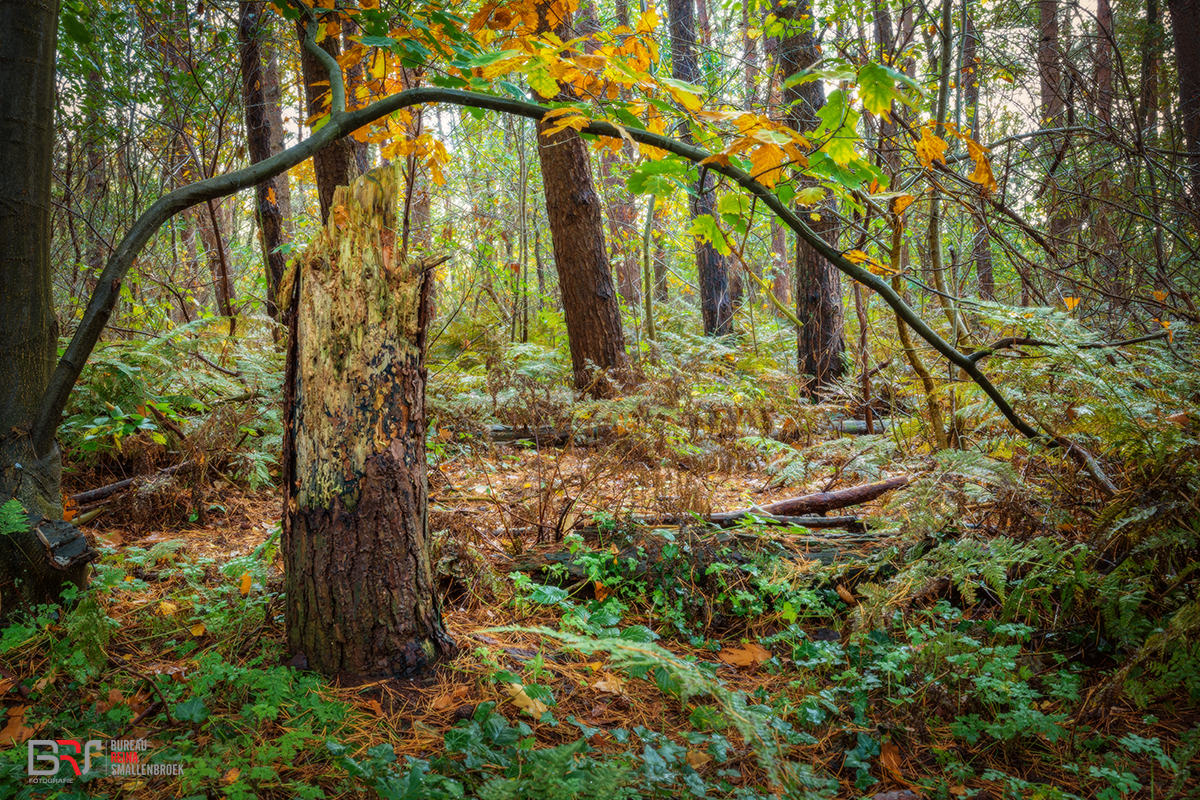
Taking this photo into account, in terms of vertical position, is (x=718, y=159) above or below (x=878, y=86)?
below

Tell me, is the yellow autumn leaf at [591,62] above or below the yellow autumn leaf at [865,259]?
above

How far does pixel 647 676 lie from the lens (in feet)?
7.59

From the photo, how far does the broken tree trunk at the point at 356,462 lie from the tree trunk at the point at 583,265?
163 inches

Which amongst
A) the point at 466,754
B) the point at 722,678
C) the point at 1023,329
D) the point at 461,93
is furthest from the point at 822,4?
the point at 466,754

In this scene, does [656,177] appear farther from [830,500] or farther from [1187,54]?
[1187,54]

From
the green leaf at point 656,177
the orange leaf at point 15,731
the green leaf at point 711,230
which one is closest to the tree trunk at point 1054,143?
the green leaf at point 711,230

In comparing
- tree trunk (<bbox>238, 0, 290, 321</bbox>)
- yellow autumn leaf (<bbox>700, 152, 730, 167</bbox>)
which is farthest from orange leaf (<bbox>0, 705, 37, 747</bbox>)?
tree trunk (<bbox>238, 0, 290, 321</bbox>)

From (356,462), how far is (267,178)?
3.81 feet

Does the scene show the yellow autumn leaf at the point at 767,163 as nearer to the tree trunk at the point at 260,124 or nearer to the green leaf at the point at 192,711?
the green leaf at the point at 192,711

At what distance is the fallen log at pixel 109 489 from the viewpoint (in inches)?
140

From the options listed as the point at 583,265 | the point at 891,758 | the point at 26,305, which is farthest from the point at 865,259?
the point at 583,265

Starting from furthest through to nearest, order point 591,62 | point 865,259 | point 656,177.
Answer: point 865,259 < point 656,177 < point 591,62

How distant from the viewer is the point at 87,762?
167 centimetres

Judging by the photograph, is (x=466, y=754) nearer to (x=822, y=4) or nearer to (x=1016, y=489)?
(x=1016, y=489)
